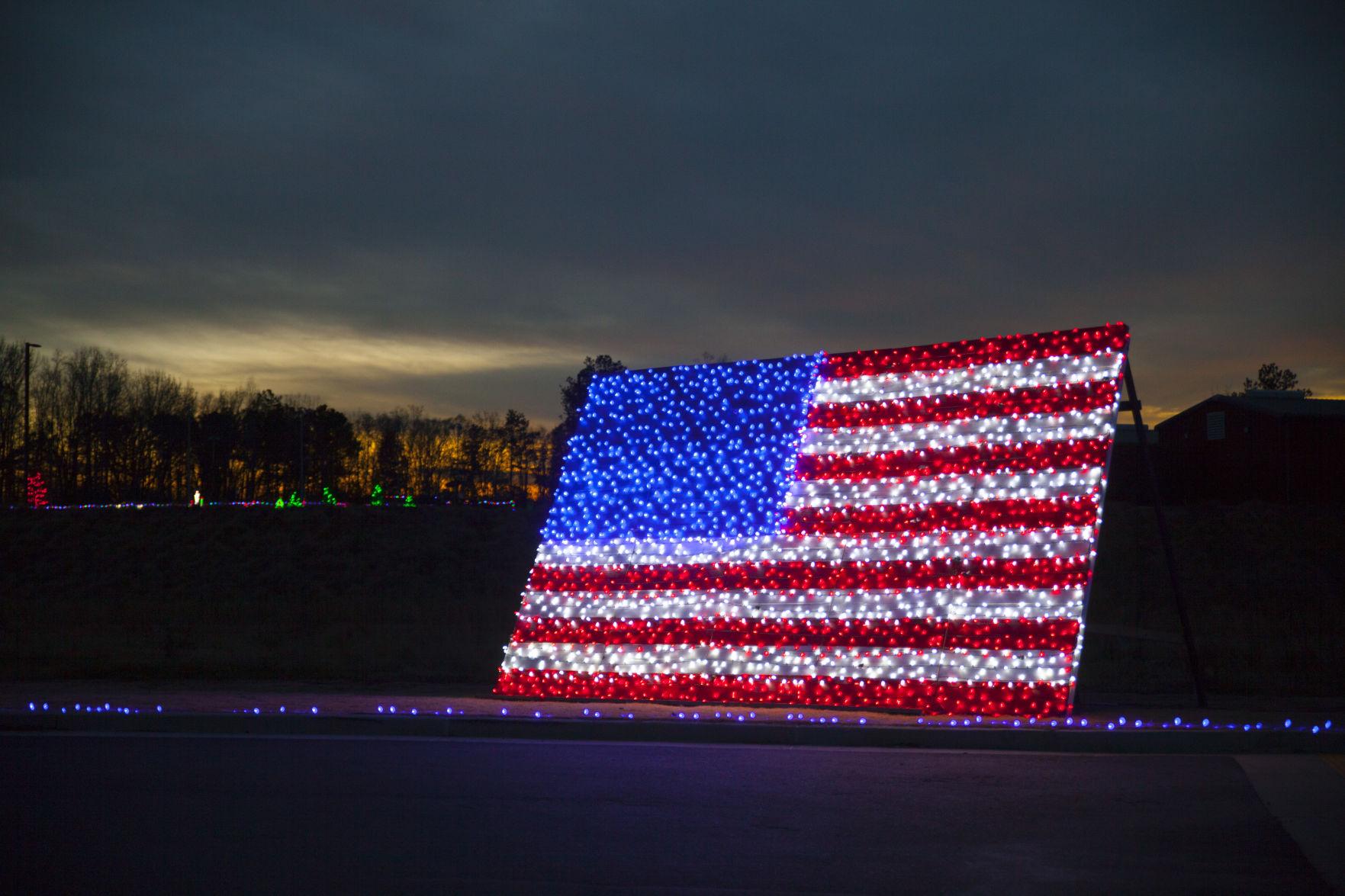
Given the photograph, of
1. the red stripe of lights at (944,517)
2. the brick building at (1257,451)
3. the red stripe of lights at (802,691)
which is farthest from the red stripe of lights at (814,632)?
the brick building at (1257,451)

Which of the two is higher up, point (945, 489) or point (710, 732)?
point (945, 489)

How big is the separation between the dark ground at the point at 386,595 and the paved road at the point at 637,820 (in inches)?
205

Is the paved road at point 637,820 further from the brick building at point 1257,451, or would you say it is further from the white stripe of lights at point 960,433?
the brick building at point 1257,451

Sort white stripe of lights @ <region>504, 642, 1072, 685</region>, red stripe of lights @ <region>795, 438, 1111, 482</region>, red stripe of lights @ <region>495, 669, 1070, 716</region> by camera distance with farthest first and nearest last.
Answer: red stripe of lights @ <region>795, 438, 1111, 482</region> → white stripe of lights @ <region>504, 642, 1072, 685</region> → red stripe of lights @ <region>495, 669, 1070, 716</region>

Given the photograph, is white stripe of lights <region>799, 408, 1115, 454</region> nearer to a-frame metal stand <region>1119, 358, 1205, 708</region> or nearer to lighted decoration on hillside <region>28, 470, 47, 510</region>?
a-frame metal stand <region>1119, 358, 1205, 708</region>

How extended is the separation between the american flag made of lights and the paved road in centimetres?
208

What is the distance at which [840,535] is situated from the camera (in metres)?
12.2

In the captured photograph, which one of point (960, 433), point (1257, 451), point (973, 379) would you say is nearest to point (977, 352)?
point (973, 379)

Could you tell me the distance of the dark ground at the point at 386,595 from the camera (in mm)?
15914

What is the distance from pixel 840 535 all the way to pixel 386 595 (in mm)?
26141

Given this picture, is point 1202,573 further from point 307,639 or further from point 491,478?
point 491,478

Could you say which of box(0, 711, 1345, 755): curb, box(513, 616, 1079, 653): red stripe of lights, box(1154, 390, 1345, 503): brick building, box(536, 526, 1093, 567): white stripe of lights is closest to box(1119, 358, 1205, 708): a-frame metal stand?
box(536, 526, 1093, 567): white stripe of lights

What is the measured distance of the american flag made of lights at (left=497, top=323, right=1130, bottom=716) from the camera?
11.1m

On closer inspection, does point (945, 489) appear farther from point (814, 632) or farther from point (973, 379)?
point (814, 632)
